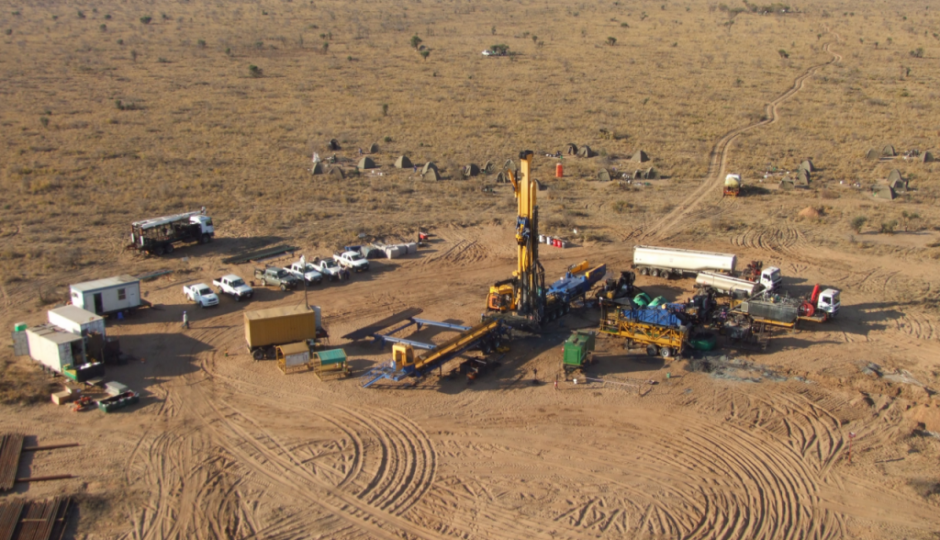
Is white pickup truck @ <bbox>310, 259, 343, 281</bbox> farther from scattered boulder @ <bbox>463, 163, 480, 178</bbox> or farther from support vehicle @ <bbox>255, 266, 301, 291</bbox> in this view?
scattered boulder @ <bbox>463, 163, 480, 178</bbox>

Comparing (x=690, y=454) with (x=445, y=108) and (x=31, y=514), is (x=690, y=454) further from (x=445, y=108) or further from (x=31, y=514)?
(x=445, y=108)

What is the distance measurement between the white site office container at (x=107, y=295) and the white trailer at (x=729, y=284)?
23.0 metres

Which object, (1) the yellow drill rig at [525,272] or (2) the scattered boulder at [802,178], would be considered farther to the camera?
(2) the scattered boulder at [802,178]

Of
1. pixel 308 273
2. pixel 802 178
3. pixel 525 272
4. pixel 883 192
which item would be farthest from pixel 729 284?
pixel 802 178

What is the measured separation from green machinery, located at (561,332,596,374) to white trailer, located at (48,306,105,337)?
50.2 ft

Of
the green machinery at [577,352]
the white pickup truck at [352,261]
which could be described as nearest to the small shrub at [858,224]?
the green machinery at [577,352]

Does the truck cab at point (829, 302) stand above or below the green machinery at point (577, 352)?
above

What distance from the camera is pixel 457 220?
43.0 meters

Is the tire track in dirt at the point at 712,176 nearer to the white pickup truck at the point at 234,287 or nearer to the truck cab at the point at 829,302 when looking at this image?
the truck cab at the point at 829,302

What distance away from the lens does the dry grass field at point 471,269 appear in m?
19.2

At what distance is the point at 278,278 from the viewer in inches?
1300

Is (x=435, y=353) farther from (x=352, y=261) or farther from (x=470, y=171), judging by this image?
(x=470, y=171)

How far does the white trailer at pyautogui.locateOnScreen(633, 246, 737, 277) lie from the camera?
33.4 metres

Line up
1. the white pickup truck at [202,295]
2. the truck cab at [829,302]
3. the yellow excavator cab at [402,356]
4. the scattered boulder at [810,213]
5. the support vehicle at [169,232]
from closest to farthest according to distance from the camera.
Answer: the yellow excavator cab at [402,356] → the truck cab at [829,302] → the white pickup truck at [202,295] → the support vehicle at [169,232] → the scattered boulder at [810,213]
